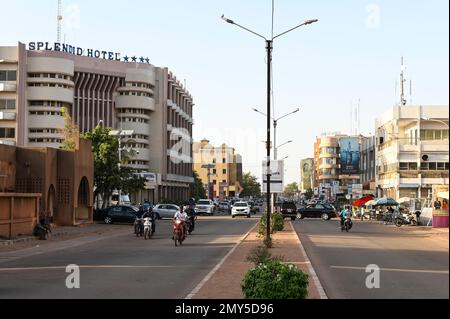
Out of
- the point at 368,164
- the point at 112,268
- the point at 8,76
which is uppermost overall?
the point at 8,76

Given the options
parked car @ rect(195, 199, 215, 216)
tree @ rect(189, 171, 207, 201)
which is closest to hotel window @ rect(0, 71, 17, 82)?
parked car @ rect(195, 199, 215, 216)

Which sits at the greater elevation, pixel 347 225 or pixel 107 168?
pixel 107 168

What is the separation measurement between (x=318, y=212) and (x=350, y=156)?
58951mm

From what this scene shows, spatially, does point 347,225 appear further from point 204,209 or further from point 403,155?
point 403,155

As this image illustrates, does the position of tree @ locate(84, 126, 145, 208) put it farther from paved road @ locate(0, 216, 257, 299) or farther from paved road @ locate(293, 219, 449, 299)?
paved road @ locate(293, 219, 449, 299)

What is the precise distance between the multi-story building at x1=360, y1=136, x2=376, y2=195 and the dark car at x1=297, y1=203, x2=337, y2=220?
33.7 metres

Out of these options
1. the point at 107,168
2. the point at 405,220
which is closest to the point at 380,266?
the point at 405,220

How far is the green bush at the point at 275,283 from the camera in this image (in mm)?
9031

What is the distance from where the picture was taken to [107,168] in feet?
189

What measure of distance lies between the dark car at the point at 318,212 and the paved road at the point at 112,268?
121 feet

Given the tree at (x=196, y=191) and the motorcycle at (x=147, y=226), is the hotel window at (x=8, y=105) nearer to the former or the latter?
the tree at (x=196, y=191)

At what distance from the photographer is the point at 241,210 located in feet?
232
